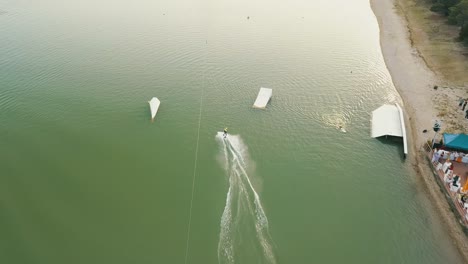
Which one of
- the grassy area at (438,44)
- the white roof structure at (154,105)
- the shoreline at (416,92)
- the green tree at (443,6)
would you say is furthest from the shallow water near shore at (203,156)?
the green tree at (443,6)

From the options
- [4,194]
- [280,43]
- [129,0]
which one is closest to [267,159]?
[4,194]

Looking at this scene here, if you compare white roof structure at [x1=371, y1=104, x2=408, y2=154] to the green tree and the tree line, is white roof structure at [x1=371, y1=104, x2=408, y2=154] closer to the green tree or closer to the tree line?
the tree line

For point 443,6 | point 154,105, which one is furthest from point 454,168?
point 443,6

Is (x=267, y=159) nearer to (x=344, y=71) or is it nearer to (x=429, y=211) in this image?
(x=429, y=211)

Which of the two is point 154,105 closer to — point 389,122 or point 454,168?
point 389,122

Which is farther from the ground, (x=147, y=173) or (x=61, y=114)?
(x=61, y=114)

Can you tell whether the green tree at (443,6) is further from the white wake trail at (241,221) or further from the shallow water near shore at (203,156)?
the white wake trail at (241,221)

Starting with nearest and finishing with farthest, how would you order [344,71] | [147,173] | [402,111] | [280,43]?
[147,173] → [402,111] → [344,71] → [280,43]
